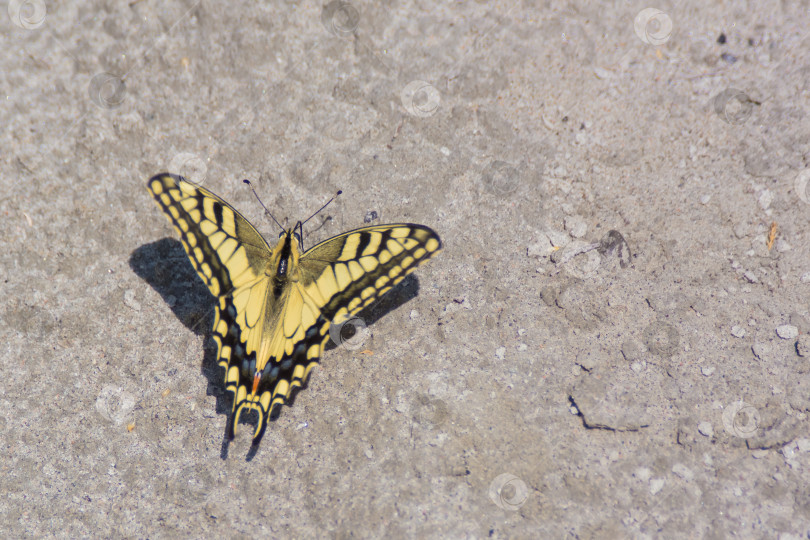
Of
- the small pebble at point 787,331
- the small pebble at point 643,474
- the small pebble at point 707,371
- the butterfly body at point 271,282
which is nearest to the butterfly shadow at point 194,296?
the butterfly body at point 271,282

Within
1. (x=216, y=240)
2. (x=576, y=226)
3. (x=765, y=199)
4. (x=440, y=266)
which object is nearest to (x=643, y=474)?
(x=576, y=226)

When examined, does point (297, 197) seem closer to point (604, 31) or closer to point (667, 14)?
point (604, 31)

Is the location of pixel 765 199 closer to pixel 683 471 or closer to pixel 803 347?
pixel 803 347

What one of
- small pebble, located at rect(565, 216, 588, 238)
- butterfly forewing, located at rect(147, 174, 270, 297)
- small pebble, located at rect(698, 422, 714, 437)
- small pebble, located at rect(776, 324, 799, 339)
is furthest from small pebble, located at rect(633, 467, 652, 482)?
butterfly forewing, located at rect(147, 174, 270, 297)

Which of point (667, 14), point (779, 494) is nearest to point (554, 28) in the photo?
point (667, 14)

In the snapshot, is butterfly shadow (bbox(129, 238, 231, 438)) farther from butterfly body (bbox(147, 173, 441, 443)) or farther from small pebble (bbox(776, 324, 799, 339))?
small pebble (bbox(776, 324, 799, 339))

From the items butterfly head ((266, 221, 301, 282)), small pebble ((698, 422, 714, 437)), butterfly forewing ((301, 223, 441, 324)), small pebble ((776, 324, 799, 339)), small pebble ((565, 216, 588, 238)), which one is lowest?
small pebble ((698, 422, 714, 437))
